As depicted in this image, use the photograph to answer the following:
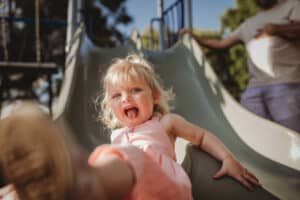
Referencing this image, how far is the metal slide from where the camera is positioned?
4.30ft

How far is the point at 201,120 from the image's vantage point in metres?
2.21

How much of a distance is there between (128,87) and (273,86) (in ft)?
3.74

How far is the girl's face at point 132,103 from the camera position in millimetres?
1268

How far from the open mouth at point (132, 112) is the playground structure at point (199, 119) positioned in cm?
21

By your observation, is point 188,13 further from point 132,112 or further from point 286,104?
point 132,112

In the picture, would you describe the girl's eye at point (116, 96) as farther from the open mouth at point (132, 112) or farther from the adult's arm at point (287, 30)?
the adult's arm at point (287, 30)

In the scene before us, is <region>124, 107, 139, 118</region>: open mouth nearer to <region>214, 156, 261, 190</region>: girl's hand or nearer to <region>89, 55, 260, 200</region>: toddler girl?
<region>89, 55, 260, 200</region>: toddler girl

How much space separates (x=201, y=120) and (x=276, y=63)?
518mm

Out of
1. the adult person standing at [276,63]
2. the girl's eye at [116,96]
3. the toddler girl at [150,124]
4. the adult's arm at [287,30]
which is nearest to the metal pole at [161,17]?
the adult person standing at [276,63]

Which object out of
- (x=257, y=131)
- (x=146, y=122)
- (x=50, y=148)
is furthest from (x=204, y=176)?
(x=50, y=148)

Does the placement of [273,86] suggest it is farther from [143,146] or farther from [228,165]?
[143,146]

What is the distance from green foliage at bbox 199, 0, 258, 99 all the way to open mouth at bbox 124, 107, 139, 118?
7565mm

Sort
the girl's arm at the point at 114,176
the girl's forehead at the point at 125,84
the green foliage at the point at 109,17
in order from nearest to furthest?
1. the girl's arm at the point at 114,176
2. the girl's forehead at the point at 125,84
3. the green foliage at the point at 109,17

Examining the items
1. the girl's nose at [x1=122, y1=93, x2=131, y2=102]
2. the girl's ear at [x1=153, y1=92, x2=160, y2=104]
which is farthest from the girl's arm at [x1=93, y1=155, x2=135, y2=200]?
the girl's ear at [x1=153, y1=92, x2=160, y2=104]
